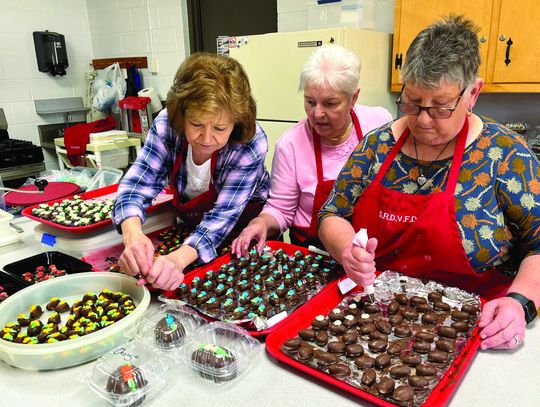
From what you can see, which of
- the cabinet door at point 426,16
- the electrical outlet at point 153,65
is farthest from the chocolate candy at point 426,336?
the electrical outlet at point 153,65

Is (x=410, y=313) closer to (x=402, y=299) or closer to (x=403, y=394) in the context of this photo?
(x=402, y=299)

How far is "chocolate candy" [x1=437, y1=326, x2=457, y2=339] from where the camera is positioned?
42.1 inches

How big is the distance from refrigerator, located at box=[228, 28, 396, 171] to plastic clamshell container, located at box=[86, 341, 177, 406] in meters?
2.24

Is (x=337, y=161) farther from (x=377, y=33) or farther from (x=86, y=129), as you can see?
(x=86, y=129)

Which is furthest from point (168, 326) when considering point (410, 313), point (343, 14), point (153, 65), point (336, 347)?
point (153, 65)

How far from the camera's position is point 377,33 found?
3.01 metres

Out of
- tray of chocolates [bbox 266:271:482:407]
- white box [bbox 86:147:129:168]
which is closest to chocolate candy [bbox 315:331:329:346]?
tray of chocolates [bbox 266:271:482:407]

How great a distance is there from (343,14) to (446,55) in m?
2.27

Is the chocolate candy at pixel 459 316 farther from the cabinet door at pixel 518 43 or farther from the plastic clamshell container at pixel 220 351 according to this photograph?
the cabinet door at pixel 518 43

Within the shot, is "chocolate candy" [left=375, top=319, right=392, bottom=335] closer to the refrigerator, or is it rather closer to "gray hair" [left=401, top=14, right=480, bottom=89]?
"gray hair" [left=401, top=14, right=480, bottom=89]

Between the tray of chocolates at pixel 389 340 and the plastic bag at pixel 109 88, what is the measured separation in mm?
4133

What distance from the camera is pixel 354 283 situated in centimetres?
129

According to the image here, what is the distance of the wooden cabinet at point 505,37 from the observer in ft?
8.14

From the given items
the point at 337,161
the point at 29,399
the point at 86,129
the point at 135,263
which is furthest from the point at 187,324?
the point at 86,129
